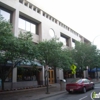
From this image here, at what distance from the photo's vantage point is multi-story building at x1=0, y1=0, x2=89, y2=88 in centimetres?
2051

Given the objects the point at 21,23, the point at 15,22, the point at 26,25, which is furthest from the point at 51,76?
the point at 15,22

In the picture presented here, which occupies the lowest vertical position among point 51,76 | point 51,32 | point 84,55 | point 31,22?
point 51,76

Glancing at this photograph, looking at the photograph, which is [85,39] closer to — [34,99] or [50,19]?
[50,19]

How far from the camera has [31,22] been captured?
25.3 meters

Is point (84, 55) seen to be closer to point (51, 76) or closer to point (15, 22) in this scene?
point (51, 76)

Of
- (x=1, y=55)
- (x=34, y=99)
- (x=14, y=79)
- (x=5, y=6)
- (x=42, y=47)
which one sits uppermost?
(x=5, y=6)

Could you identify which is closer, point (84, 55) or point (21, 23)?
point (21, 23)

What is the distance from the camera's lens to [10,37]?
40.1ft

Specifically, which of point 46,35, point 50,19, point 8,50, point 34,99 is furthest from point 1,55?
point 50,19

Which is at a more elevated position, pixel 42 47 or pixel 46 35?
pixel 46 35

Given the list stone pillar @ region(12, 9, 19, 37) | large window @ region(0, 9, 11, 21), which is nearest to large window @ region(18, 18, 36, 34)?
stone pillar @ region(12, 9, 19, 37)

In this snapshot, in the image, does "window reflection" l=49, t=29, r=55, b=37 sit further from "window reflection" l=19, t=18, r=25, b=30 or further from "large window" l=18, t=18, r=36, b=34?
"window reflection" l=19, t=18, r=25, b=30

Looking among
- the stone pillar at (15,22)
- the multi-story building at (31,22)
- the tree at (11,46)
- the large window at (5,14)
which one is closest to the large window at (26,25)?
the multi-story building at (31,22)

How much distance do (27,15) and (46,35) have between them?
18.0ft
